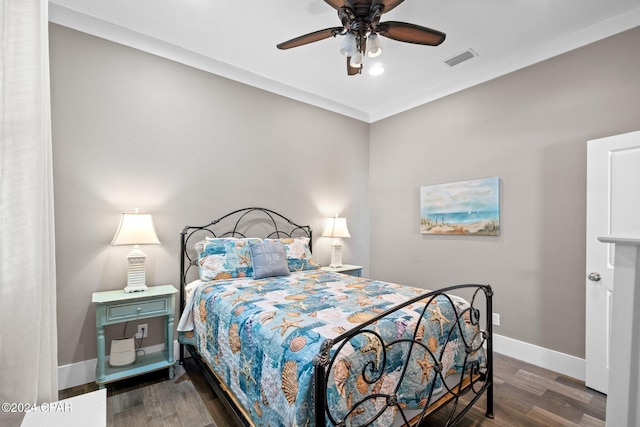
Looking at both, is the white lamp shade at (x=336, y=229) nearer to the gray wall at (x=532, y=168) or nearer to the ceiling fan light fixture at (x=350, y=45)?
the gray wall at (x=532, y=168)

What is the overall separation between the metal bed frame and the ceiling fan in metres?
1.65

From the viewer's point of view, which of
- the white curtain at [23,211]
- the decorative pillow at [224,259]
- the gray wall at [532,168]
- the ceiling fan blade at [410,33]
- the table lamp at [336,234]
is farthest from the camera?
the table lamp at [336,234]

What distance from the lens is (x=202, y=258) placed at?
9.29 ft

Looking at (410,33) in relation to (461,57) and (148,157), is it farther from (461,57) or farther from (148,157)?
(148,157)

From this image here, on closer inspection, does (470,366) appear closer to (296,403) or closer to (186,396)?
(296,403)

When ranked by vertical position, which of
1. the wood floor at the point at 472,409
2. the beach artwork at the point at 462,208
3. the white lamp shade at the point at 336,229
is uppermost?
the beach artwork at the point at 462,208

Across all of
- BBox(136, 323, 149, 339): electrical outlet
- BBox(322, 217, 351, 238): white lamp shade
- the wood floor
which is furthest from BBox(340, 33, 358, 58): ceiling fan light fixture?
BBox(136, 323, 149, 339): electrical outlet

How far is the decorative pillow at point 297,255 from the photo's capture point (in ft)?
10.7

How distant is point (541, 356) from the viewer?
288 cm

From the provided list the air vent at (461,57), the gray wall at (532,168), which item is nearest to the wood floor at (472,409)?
the gray wall at (532,168)

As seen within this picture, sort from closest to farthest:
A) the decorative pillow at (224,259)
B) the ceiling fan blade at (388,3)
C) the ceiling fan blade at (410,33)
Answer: the ceiling fan blade at (388,3) → the ceiling fan blade at (410,33) → the decorative pillow at (224,259)

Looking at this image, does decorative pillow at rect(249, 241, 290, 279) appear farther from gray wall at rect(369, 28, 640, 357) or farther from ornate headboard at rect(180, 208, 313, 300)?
gray wall at rect(369, 28, 640, 357)

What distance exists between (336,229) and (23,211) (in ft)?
10.4

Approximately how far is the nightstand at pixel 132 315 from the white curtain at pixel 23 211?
4.07 ft
